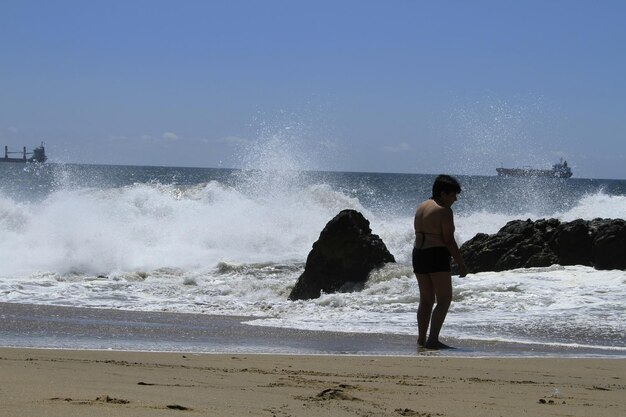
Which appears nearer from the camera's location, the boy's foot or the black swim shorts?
the boy's foot

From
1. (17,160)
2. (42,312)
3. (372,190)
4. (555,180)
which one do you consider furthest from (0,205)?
(17,160)

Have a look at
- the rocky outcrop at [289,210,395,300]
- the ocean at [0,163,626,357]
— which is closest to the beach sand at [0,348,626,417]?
the ocean at [0,163,626,357]

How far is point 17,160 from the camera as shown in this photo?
16175 cm

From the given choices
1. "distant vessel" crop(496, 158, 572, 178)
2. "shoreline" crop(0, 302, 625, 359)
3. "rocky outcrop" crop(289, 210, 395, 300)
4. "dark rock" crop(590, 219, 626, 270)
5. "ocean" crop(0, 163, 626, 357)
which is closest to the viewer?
"shoreline" crop(0, 302, 625, 359)

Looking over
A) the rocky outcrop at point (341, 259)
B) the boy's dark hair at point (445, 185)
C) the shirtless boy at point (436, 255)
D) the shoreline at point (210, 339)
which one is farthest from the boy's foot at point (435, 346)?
the rocky outcrop at point (341, 259)

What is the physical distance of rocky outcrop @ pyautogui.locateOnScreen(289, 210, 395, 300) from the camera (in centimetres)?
1491

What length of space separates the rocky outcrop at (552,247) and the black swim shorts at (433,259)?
679 cm

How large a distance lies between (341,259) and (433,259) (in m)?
6.75

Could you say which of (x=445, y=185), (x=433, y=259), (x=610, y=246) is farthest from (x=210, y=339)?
(x=610, y=246)

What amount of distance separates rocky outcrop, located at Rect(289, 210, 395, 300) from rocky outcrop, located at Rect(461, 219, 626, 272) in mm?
1818

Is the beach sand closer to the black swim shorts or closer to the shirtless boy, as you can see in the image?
the shirtless boy

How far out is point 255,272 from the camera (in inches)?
736

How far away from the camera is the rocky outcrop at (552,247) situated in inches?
578

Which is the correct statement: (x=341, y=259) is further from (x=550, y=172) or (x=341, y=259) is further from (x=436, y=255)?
(x=550, y=172)
